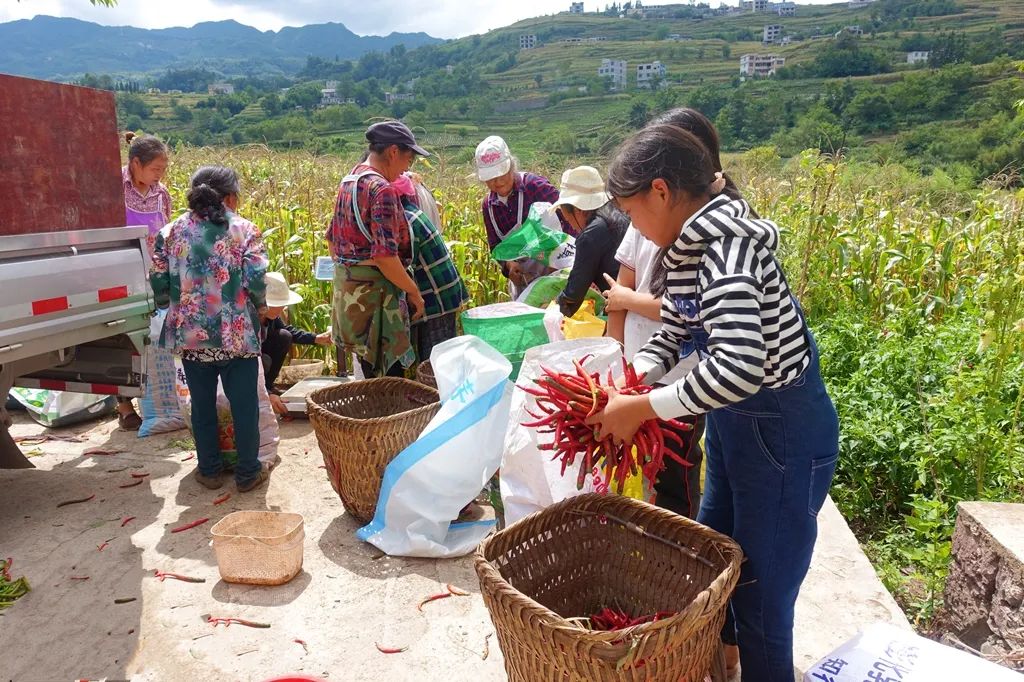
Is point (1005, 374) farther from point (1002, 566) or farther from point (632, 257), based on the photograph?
point (632, 257)

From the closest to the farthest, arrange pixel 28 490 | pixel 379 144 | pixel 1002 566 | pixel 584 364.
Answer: pixel 1002 566 < pixel 584 364 < pixel 379 144 < pixel 28 490

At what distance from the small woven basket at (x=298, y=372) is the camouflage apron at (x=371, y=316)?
1.68 meters

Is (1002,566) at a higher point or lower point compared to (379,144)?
lower

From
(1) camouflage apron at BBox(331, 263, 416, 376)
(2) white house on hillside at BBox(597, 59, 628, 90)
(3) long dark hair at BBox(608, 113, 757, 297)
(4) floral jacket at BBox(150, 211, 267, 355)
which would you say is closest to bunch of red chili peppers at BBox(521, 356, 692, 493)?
(3) long dark hair at BBox(608, 113, 757, 297)

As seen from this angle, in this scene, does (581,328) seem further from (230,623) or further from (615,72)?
(615,72)

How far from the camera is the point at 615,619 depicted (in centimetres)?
224

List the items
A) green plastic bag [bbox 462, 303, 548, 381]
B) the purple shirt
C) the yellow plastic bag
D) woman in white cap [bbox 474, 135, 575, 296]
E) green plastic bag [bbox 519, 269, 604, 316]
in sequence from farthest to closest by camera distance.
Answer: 1. the purple shirt
2. woman in white cap [bbox 474, 135, 575, 296]
3. green plastic bag [bbox 519, 269, 604, 316]
4. green plastic bag [bbox 462, 303, 548, 381]
5. the yellow plastic bag

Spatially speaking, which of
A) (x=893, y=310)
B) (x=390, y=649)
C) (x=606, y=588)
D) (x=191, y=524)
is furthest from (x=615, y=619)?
(x=893, y=310)

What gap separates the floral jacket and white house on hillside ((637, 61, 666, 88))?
6139 cm

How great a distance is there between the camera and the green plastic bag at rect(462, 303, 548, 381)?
12.6ft

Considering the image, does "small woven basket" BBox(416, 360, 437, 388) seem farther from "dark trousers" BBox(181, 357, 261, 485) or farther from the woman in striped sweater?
the woman in striped sweater

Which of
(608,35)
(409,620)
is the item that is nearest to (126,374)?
(409,620)

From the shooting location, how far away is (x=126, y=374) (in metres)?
4.19

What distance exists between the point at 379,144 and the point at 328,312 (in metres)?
2.62
